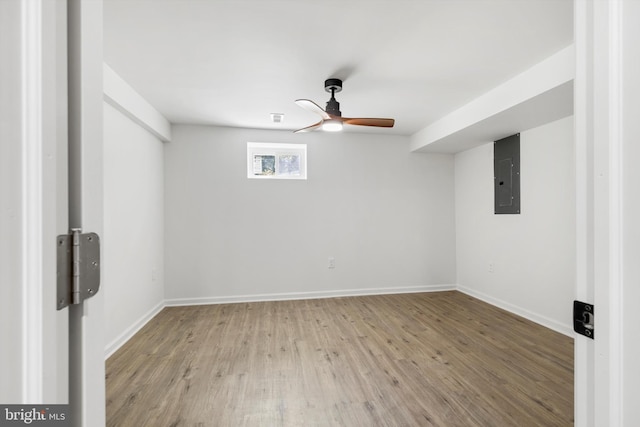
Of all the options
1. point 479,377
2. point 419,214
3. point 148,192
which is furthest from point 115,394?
point 419,214

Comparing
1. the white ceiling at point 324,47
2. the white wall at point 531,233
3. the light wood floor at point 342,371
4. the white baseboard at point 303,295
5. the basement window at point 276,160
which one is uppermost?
the white ceiling at point 324,47

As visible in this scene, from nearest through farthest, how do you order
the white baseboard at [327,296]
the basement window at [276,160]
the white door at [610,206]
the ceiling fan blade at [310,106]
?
the white door at [610,206], the ceiling fan blade at [310,106], the white baseboard at [327,296], the basement window at [276,160]

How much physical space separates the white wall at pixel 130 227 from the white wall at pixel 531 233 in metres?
4.30

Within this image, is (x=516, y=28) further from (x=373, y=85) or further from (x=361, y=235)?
(x=361, y=235)

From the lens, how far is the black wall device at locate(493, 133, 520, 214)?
11.7ft

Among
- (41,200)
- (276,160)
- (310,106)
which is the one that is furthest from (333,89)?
(41,200)

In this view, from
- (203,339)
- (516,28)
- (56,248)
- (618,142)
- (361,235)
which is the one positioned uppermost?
(516,28)

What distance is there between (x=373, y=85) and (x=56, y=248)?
9.53 feet

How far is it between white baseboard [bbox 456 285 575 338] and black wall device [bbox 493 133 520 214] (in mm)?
1165

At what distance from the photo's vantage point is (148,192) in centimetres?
345

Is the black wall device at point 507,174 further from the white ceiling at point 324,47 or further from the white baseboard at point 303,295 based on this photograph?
the white baseboard at point 303,295

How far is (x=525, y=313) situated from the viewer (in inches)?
135

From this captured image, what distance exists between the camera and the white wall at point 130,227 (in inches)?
101

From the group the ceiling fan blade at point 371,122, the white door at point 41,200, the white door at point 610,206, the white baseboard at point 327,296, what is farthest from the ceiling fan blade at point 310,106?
the white baseboard at point 327,296
